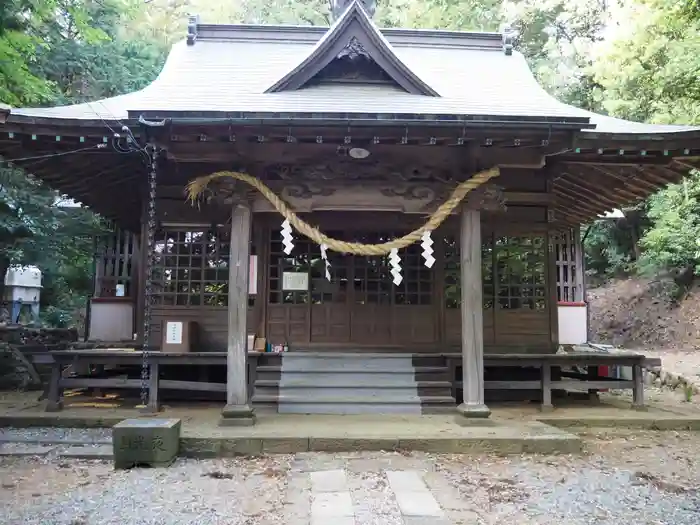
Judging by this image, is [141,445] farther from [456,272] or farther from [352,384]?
[456,272]

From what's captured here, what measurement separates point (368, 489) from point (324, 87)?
5.78 metres

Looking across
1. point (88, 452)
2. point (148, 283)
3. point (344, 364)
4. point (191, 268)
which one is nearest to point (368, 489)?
point (88, 452)

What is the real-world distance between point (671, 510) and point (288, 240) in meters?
4.55

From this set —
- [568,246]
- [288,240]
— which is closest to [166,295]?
[288,240]

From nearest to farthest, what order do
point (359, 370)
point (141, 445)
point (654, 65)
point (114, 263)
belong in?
point (141, 445) → point (359, 370) → point (114, 263) → point (654, 65)

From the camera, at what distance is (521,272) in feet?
29.2

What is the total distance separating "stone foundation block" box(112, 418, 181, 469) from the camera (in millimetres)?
5449

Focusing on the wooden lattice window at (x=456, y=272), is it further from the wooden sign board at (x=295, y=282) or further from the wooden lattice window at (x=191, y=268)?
the wooden lattice window at (x=191, y=268)

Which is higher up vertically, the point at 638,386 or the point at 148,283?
the point at 148,283

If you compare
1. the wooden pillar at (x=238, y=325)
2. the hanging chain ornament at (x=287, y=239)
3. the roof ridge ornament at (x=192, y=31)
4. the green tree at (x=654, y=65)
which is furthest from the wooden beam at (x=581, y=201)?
the roof ridge ornament at (x=192, y=31)

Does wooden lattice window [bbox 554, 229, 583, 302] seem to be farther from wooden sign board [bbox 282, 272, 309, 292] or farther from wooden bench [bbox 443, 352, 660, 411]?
wooden sign board [bbox 282, 272, 309, 292]

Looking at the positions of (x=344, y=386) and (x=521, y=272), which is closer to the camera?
(x=344, y=386)

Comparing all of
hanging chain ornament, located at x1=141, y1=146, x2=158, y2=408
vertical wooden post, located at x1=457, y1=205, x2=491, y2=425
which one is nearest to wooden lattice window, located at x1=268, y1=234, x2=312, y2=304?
hanging chain ornament, located at x1=141, y1=146, x2=158, y2=408

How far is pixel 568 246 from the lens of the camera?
44.1 feet
